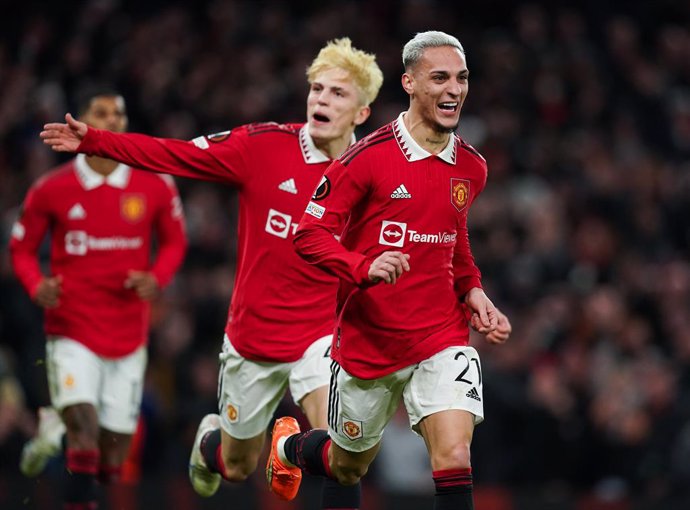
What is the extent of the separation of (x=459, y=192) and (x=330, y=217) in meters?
0.64

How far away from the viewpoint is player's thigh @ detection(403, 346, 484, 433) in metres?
6.15

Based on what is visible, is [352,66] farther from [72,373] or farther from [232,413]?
[72,373]

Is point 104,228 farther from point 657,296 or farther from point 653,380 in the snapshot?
point 657,296

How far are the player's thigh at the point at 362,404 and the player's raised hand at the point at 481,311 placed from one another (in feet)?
1.22

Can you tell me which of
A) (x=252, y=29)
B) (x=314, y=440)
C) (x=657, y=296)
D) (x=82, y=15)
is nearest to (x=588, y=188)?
(x=657, y=296)

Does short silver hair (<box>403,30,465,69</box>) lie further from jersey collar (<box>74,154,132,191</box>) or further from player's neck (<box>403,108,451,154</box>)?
jersey collar (<box>74,154,132,191</box>)

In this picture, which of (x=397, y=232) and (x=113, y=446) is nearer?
(x=397, y=232)

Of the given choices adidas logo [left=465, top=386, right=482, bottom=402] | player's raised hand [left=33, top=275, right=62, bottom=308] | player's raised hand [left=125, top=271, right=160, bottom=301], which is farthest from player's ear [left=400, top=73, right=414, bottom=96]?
player's raised hand [left=33, top=275, right=62, bottom=308]

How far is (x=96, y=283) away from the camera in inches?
338

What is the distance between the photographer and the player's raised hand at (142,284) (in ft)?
28.1

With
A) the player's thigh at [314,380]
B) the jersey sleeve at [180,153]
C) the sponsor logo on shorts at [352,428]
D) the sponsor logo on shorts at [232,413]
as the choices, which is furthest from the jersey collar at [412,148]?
the sponsor logo on shorts at [232,413]

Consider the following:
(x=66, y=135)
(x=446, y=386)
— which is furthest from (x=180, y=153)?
(x=446, y=386)

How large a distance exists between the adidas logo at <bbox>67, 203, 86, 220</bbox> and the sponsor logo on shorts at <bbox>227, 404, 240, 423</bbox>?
1.74 metres

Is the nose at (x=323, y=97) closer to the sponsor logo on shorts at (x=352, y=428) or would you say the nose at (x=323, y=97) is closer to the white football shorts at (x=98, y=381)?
the sponsor logo on shorts at (x=352, y=428)
